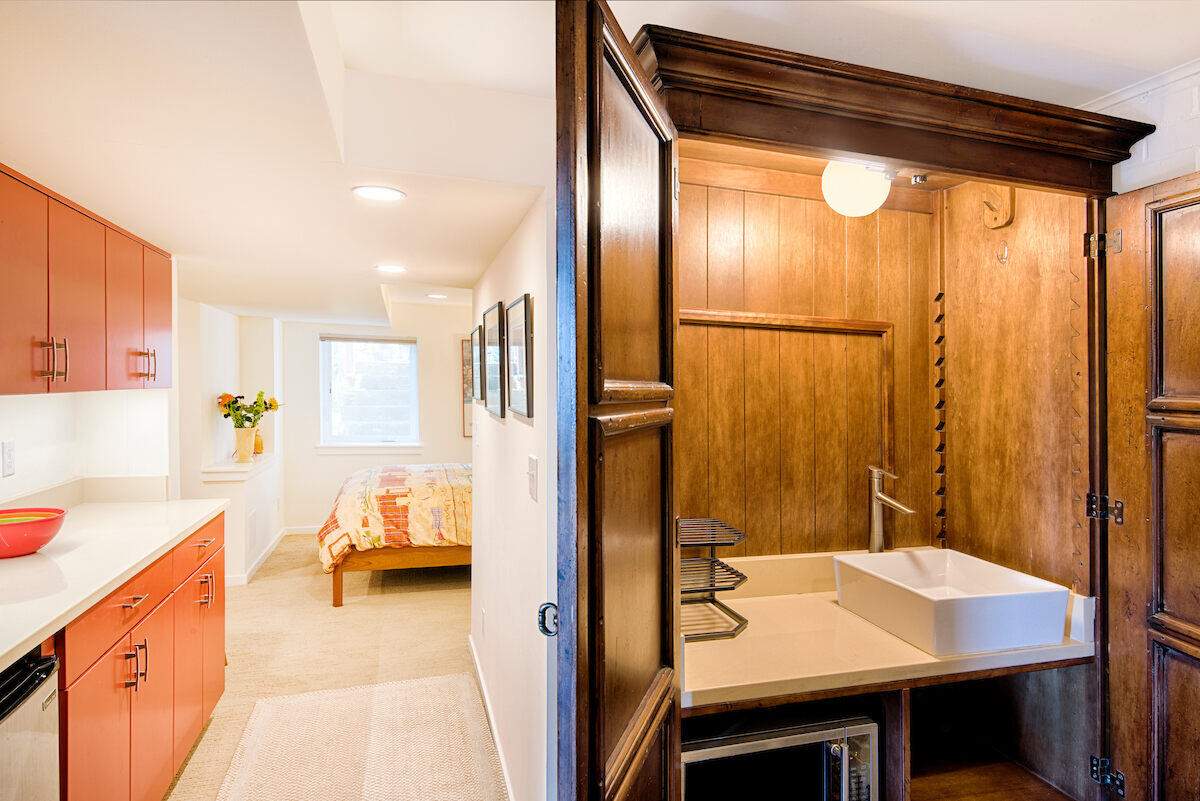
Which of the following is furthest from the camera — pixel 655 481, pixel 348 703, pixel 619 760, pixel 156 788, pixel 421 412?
pixel 421 412

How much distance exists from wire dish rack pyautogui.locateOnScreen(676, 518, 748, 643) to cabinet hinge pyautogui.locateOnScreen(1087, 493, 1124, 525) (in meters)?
0.97

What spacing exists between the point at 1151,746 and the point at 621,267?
74.4 inches

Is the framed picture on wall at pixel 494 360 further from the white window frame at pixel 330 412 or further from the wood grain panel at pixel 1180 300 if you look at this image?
the white window frame at pixel 330 412

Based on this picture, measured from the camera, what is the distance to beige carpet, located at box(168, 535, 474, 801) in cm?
249

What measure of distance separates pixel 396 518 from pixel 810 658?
10.3 feet

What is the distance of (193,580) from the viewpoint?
221 centimetres

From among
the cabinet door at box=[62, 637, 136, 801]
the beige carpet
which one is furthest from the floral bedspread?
the cabinet door at box=[62, 637, 136, 801]

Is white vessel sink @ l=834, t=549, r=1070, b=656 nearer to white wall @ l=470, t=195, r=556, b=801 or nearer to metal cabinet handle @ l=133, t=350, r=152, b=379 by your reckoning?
white wall @ l=470, t=195, r=556, b=801

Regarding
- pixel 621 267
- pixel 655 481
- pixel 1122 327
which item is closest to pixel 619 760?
pixel 655 481

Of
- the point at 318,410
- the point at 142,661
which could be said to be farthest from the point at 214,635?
the point at 318,410

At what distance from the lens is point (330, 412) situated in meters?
5.90

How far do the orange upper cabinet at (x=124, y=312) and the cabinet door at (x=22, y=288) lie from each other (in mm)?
379

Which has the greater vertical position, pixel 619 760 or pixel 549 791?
pixel 619 760

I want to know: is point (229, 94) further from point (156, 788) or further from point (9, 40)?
point (156, 788)
